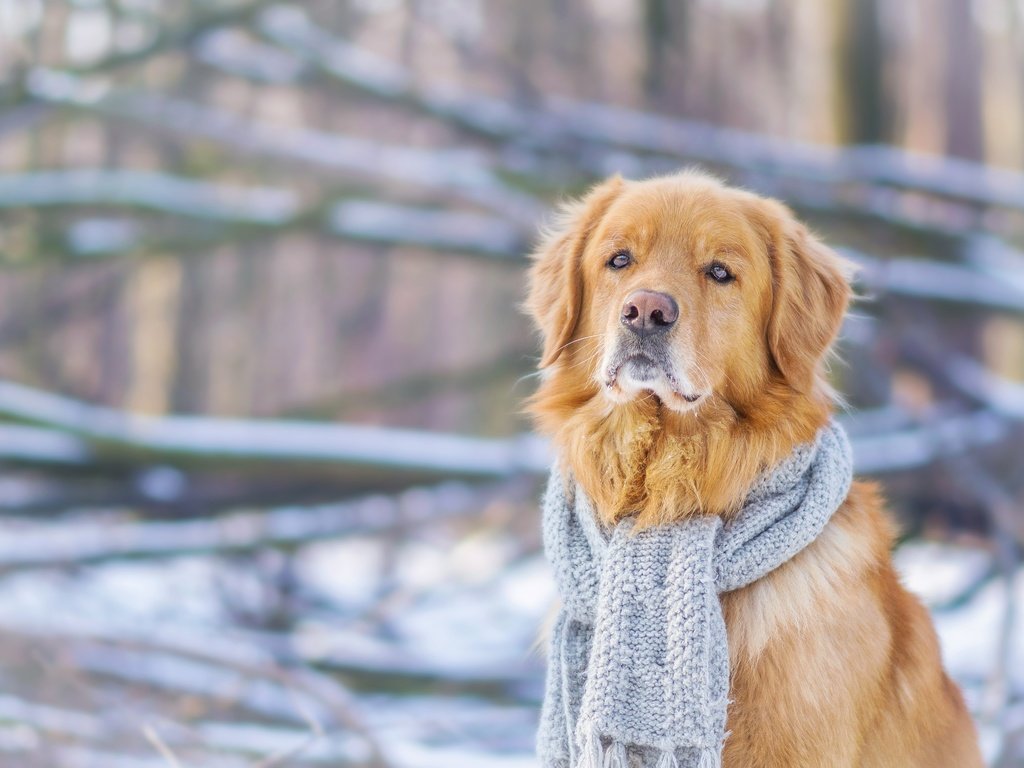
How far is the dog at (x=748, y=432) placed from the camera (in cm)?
195

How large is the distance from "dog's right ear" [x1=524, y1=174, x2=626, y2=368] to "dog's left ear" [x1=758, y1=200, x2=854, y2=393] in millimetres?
394

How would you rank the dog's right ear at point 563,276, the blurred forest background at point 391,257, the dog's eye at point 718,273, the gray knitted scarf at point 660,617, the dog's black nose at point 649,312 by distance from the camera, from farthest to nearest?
the blurred forest background at point 391,257, the dog's right ear at point 563,276, the dog's eye at point 718,273, the dog's black nose at point 649,312, the gray knitted scarf at point 660,617

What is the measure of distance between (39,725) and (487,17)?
4.01 metres

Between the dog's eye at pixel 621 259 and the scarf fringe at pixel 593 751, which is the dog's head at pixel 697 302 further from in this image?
the scarf fringe at pixel 593 751


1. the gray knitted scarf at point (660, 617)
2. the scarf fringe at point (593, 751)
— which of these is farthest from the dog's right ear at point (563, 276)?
the scarf fringe at point (593, 751)

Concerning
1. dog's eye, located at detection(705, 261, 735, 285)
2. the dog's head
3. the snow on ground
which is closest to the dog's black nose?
the dog's head

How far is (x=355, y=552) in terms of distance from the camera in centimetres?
536

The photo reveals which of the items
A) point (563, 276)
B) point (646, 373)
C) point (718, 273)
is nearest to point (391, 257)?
point (563, 276)

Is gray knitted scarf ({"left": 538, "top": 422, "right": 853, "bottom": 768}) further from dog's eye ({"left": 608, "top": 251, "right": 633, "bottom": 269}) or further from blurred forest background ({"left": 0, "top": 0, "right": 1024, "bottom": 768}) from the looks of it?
blurred forest background ({"left": 0, "top": 0, "right": 1024, "bottom": 768})

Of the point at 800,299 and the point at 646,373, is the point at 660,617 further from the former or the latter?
the point at 800,299

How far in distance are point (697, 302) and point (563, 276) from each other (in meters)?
0.42

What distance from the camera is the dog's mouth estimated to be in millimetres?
2021

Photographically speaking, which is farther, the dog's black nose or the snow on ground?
the snow on ground

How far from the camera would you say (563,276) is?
2420 mm
